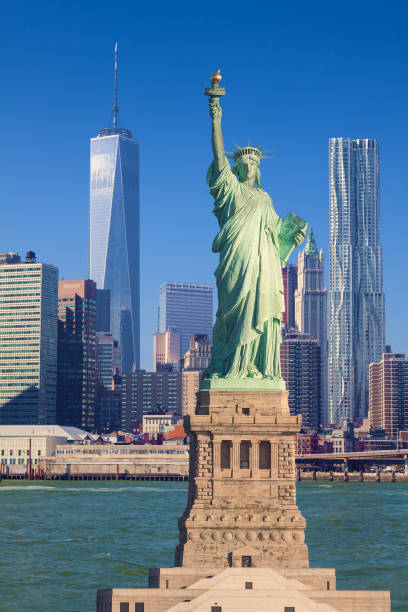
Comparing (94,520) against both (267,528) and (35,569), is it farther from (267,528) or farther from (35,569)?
(267,528)

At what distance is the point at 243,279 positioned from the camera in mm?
40781

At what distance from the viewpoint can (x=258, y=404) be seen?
39531 mm

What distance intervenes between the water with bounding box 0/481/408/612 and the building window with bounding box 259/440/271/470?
36.2 feet

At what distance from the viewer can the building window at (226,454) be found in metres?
39.2

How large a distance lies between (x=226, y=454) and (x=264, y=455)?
1247mm

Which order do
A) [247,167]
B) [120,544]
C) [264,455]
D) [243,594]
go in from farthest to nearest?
[120,544]
[247,167]
[264,455]
[243,594]

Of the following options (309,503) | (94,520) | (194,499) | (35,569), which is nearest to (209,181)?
(194,499)

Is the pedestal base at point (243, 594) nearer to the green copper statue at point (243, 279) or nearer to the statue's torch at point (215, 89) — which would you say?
the green copper statue at point (243, 279)

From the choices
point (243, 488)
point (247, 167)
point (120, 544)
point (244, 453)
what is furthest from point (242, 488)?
point (120, 544)

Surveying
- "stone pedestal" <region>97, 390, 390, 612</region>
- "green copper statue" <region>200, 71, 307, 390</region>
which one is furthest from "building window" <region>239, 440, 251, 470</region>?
"green copper statue" <region>200, 71, 307, 390</region>

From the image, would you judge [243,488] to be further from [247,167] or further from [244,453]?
[247,167]

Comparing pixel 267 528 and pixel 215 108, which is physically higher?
pixel 215 108

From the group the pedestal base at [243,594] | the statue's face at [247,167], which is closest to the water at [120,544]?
the pedestal base at [243,594]

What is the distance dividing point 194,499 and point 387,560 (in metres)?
30.5
